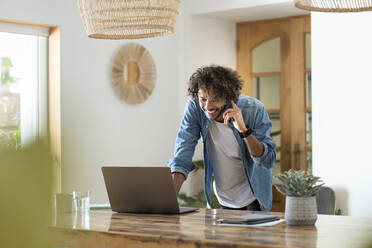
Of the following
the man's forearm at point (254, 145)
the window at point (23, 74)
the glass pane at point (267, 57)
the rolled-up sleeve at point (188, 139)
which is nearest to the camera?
the man's forearm at point (254, 145)

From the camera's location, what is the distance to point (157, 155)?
17.9 feet

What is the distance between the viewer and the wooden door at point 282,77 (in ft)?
18.3

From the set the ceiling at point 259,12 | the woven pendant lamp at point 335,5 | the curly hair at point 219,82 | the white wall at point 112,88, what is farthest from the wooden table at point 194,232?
the ceiling at point 259,12

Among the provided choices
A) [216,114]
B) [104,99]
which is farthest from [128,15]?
[104,99]

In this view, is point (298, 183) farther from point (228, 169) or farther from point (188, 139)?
point (188, 139)

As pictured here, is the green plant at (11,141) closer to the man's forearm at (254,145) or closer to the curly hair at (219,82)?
the man's forearm at (254,145)

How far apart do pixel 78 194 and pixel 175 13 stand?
38.8 inches

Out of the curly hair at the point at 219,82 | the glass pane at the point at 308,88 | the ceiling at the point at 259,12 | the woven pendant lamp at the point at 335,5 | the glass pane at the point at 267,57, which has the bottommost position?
the curly hair at the point at 219,82

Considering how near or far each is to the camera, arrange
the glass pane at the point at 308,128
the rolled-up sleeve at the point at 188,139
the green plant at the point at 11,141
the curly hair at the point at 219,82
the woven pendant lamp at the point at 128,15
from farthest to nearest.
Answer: the glass pane at the point at 308,128 < the rolled-up sleeve at the point at 188,139 < the curly hair at the point at 219,82 < the woven pendant lamp at the point at 128,15 < the green plant at the point at 11,141

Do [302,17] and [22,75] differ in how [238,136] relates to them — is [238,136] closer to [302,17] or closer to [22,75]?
[22,75]

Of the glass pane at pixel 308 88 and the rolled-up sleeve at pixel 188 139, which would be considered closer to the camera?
the rolled-up sleeve at pixel 188 139

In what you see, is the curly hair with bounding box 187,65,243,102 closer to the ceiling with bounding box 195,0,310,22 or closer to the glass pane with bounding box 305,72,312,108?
the ceiling with bounding box 195,0,310,22

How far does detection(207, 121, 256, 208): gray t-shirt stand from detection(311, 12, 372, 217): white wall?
181cm

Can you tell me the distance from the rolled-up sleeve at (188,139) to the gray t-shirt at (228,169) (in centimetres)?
12
